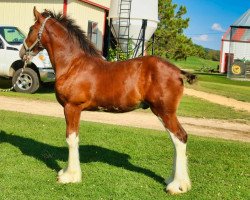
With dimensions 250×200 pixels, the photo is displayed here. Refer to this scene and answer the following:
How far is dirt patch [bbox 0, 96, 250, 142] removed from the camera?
12.1 metres

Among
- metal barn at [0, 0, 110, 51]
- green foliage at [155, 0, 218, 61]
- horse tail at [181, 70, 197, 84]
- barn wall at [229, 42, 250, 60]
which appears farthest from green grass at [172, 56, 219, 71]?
horse tail at [181, 70, 197, 84]

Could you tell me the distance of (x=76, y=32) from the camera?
23.2 ft

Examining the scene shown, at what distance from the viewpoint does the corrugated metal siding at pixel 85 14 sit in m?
21.4

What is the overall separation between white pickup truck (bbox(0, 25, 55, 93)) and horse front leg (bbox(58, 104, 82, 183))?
10.4 metres

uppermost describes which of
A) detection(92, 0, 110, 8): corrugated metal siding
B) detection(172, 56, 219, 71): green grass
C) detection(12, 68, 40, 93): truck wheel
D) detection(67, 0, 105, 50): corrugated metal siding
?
detection(92, 0, 110, 8): corrugated metal siding

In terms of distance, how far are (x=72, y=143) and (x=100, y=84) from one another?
100 cm

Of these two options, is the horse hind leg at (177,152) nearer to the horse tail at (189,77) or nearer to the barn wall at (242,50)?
the horse tail at (189,77)

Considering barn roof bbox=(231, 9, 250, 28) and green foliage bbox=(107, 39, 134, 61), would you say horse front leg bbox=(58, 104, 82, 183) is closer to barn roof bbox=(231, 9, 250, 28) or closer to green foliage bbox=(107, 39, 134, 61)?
green foliage bbox=(107, 39, 134, 61)

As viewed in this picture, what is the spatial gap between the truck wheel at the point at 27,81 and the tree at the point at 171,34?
26801 millimetres

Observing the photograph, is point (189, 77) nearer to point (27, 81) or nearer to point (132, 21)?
point (27, 81)

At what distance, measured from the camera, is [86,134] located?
1025 cm

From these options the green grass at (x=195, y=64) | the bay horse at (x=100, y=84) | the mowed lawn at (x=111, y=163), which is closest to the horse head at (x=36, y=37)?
the bay horse at (x=100, y=84)

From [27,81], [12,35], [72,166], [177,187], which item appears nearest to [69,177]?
[72,166]

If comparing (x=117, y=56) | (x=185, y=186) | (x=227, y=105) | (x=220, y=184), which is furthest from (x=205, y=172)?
(x=117, y=56)
